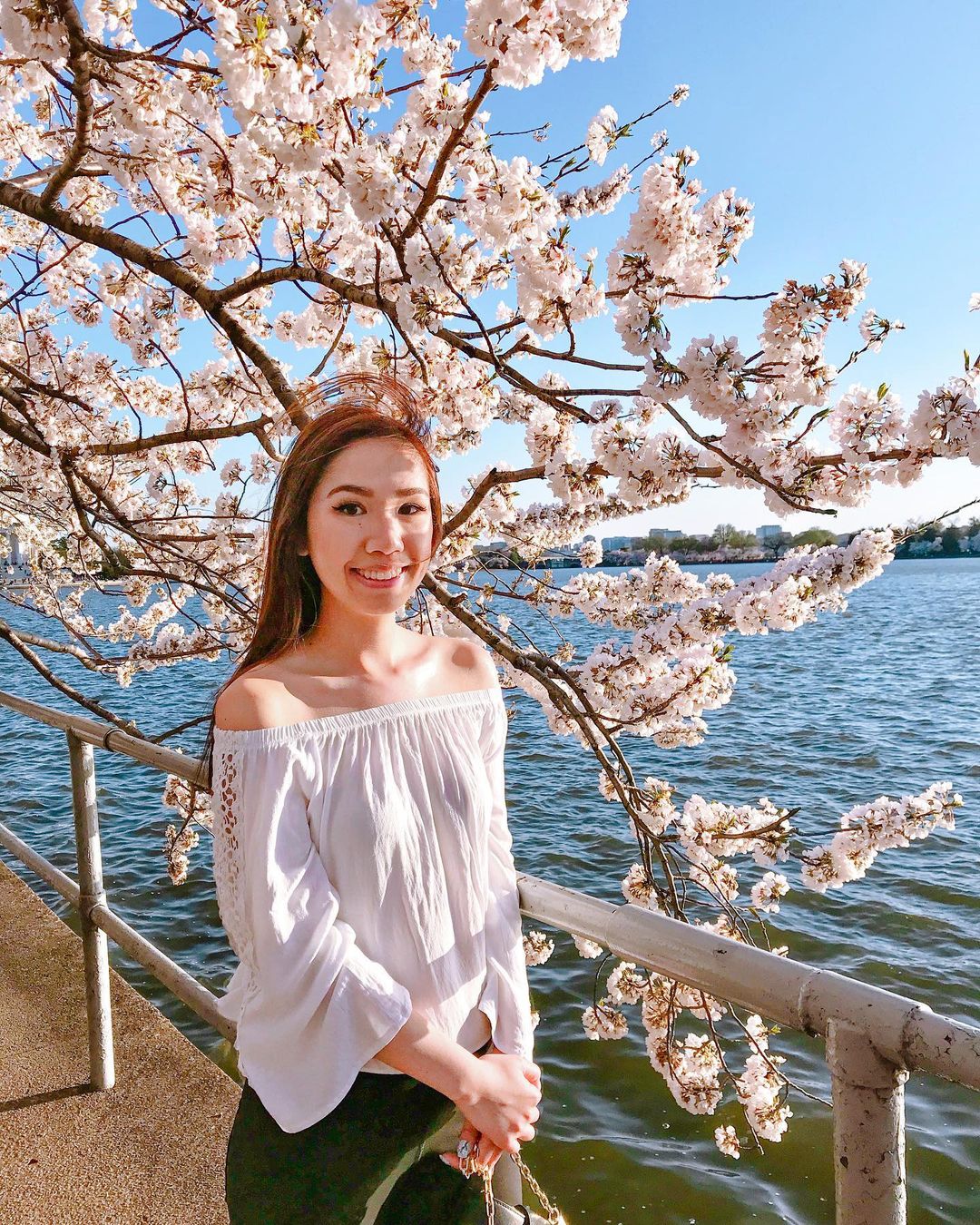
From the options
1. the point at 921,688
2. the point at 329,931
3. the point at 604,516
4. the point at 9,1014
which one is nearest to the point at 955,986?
the point at 604,516

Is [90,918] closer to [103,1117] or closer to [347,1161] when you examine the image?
[103,1117]

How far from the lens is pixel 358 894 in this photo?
53.6 inches

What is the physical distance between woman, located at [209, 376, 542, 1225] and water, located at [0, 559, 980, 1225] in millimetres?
857

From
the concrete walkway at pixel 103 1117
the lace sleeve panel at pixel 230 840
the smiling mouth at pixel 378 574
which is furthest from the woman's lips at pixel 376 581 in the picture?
the concrete walkway at pixel 103 1117

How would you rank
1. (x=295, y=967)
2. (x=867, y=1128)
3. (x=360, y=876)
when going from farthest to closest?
(x=360, y=876) → (x=295, y=967) → (x=867, y=1128)

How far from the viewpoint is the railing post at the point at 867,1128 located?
0.92m

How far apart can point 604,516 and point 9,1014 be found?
9.06 ft

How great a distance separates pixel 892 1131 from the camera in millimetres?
922

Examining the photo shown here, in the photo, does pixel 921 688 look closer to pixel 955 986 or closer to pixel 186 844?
pixel 955 986

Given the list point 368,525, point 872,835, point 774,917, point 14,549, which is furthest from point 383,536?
point 14,549

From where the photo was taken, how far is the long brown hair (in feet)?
5.25

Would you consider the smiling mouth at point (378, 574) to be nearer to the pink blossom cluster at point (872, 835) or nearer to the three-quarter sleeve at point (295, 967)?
the three-quarter sleeve at point (295, 967)

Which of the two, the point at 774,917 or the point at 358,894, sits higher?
the point at 358,894

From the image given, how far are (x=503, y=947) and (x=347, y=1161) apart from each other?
0.40 m
